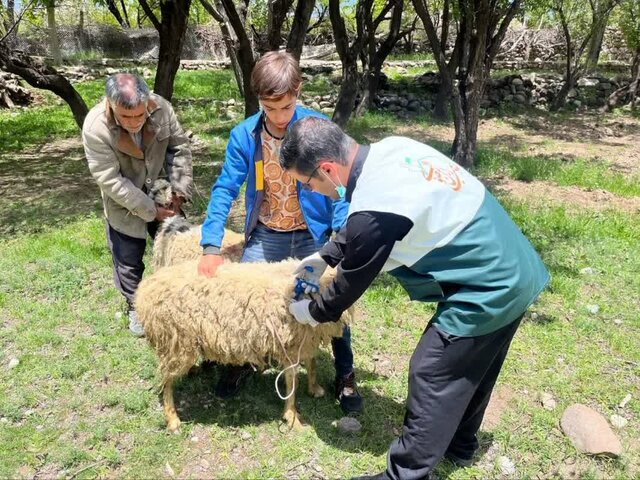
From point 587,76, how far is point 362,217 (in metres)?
19.1

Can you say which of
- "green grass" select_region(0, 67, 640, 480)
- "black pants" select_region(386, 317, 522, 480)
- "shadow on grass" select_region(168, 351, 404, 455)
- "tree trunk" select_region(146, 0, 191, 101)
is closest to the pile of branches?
"tree trunk" select_region(146, 0, 191, 101)

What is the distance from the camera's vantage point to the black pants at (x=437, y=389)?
8.11 feet

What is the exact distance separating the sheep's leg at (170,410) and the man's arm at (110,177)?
125 centimetres

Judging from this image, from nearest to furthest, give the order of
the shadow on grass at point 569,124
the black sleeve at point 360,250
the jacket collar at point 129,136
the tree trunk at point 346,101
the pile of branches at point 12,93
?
the black sleeve at point 360,250
the jacket collar at point 129,136
the tree trunk at point 346,101
the shadow on grass at point 569,124
the pile of branches at point 12,93

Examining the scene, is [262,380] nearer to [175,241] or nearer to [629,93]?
[175,241]

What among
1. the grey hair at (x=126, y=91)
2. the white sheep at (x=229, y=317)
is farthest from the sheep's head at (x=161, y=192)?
the white sheep at (x=229, y=317)

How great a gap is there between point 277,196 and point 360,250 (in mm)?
1143

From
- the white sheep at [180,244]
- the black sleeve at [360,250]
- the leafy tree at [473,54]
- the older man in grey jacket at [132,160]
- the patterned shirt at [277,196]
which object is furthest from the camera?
the leafy tree at [473,54]

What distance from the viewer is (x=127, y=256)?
404 cm

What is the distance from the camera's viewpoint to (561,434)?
3.50 m

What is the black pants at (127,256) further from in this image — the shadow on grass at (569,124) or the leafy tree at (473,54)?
the shadow on grass at (569,124)

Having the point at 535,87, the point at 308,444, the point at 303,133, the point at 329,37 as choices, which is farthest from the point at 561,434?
the point at 329,37

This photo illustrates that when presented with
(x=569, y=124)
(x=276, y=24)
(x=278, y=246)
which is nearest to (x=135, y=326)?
(x=278, y=246)

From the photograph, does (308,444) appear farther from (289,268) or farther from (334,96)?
(334,96)
